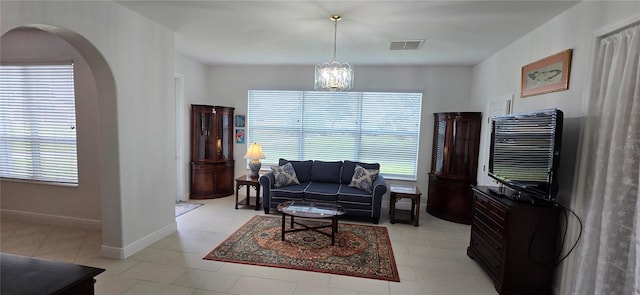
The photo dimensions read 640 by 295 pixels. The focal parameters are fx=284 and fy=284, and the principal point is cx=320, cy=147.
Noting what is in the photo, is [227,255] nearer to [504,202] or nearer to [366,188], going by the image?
[366,188]

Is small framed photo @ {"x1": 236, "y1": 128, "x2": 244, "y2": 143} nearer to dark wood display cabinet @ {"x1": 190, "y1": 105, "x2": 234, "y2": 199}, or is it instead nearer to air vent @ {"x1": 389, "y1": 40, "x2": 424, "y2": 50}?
dark wood display cabinet @ {"x1": 190, "y1": 105, "x2": 234, "y2": 199}

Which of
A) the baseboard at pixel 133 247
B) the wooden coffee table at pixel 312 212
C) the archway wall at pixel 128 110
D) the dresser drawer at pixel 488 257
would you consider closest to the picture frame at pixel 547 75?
the dresser drawer at pixel 488 257

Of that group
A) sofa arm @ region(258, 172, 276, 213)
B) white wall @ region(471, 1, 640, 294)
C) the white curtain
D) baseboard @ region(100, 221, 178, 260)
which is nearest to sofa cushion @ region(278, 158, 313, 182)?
sofa arm @ region(258, 172, 276, 213)

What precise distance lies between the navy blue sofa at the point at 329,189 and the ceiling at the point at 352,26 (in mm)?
1935

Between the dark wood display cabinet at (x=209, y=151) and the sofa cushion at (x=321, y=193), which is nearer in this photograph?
the sofa cushion at (x=321, y=193)

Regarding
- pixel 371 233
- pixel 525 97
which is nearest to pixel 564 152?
pixel 525 97

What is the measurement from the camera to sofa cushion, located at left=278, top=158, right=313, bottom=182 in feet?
17.0

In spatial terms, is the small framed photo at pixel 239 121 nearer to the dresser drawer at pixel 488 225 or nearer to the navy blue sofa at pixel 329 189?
the navy blue sofa at pixel 329 189

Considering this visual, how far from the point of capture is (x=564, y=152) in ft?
8.35

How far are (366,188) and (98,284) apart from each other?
11.4 ft

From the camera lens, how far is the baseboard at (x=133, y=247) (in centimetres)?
301

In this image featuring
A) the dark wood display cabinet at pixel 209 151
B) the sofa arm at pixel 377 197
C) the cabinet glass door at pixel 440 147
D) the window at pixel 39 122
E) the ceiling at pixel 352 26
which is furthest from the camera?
the dark wood display cabinet at pixel 209 151

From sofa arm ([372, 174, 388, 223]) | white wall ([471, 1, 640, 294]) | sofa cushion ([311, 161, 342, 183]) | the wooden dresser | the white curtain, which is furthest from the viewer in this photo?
sofa cushion ([311, 161, 342, 183])

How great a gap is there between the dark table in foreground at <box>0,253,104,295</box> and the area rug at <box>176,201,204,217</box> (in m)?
3.41
